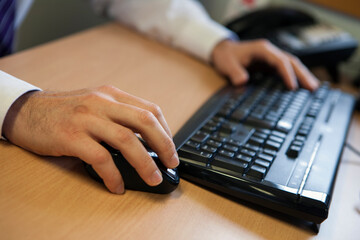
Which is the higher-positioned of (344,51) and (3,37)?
(3,37)

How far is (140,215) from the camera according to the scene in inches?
16.7

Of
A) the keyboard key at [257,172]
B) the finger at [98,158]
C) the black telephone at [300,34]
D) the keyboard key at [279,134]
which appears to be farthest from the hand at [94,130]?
the black telephone at [300,34]

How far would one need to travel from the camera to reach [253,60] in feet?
3.02

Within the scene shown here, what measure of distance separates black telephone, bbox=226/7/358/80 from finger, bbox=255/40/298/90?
13cm

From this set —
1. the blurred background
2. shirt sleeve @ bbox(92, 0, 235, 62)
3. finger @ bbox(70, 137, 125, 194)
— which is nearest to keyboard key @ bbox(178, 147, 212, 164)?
finger @ bbox(70, 137, 125, 194)

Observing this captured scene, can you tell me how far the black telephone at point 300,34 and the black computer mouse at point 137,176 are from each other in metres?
0.65

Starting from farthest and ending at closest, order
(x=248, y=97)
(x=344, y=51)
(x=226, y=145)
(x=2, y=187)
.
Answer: (x=344, y=51) < (x=248, y=97) < (x=226, y=145) < (x=2, y=187)

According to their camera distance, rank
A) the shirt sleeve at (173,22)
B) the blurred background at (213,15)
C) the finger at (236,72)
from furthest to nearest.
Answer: the blurred background at (213,15) → the shirt sleeve at (173,22) → the finger at (236,72)

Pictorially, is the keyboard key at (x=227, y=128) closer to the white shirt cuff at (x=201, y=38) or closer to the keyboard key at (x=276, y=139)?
the keyboard key at (x=276, y=139)

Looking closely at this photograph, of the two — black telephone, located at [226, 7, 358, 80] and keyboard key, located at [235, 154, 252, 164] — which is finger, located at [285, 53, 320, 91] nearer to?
black telephone, located at [226, 7, 358, 80]

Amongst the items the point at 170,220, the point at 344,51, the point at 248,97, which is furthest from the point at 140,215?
the point at 344,51

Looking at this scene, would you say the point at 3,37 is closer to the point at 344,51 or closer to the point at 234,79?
the point at 234,79

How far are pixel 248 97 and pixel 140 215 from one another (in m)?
0.40

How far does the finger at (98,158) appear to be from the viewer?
1.41 feet
